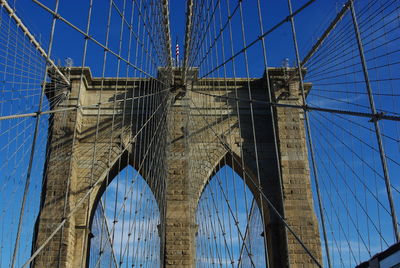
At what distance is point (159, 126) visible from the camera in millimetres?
14719

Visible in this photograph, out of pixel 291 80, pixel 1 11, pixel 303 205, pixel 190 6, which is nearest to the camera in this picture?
pixel 1 11

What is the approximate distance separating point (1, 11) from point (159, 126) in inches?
267

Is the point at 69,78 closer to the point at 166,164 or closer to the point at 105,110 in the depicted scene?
the point at 105,110

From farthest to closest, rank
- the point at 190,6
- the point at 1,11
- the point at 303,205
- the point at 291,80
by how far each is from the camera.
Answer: the point at 291,80, the point at 303,205, the point at 190,6, the point at 1,11

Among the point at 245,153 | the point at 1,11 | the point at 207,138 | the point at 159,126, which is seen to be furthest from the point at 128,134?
the point at 1,11

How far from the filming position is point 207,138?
580 inches

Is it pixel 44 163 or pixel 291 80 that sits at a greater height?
pixel 291 80

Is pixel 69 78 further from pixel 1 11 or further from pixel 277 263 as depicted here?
pixel 277 263

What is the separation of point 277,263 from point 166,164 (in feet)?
12.1

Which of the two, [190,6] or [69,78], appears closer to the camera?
[190,6]

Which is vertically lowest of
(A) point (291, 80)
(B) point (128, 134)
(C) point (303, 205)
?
(C) point (303, 205)

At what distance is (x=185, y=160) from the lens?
14.1 meters

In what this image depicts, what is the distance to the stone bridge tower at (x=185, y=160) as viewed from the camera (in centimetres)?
1310

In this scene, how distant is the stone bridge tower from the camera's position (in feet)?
43.0
